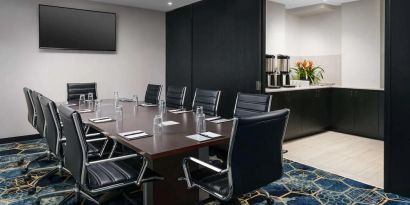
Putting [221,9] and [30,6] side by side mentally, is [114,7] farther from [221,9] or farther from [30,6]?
[221,9]

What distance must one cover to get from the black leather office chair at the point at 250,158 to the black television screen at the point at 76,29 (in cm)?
446

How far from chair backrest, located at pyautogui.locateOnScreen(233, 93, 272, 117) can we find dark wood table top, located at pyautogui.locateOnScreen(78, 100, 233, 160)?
0.44m

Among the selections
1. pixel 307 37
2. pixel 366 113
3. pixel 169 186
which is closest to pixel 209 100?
pixel 169 186

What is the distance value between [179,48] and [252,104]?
11.5 feet

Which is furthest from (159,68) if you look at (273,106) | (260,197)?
(260,197)

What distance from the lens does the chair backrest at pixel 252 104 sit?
9.89 ft

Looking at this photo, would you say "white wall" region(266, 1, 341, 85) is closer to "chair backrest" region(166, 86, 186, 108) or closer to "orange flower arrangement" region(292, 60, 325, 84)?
"orange flower arrangement" region(292, 60, 325, 84)

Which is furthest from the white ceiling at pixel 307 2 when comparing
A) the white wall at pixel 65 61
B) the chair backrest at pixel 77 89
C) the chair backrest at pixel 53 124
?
the chair backrest at pixel 53 124

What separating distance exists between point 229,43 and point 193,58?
112cm

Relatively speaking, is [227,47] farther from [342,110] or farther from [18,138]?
[18,138]

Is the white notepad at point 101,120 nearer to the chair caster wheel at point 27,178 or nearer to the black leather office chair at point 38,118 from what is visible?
the black leather office chair at point 38,118

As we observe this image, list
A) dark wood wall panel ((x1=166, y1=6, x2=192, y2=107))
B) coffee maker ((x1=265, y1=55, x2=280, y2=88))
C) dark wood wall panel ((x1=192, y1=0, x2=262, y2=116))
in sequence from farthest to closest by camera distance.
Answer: dark wood wall panel ((x1=166, y1=6, x2=192, y2=107))
coffee maker ((x1=265, y1=55, x2=280, y2=88))
dark wood wall panel ((x1=192, y1=0, x2=262, y2=116))

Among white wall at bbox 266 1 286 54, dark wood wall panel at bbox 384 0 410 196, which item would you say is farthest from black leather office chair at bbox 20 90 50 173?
white wall at bbox 266 1 286 54

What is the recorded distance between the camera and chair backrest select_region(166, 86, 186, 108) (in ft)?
14.0
